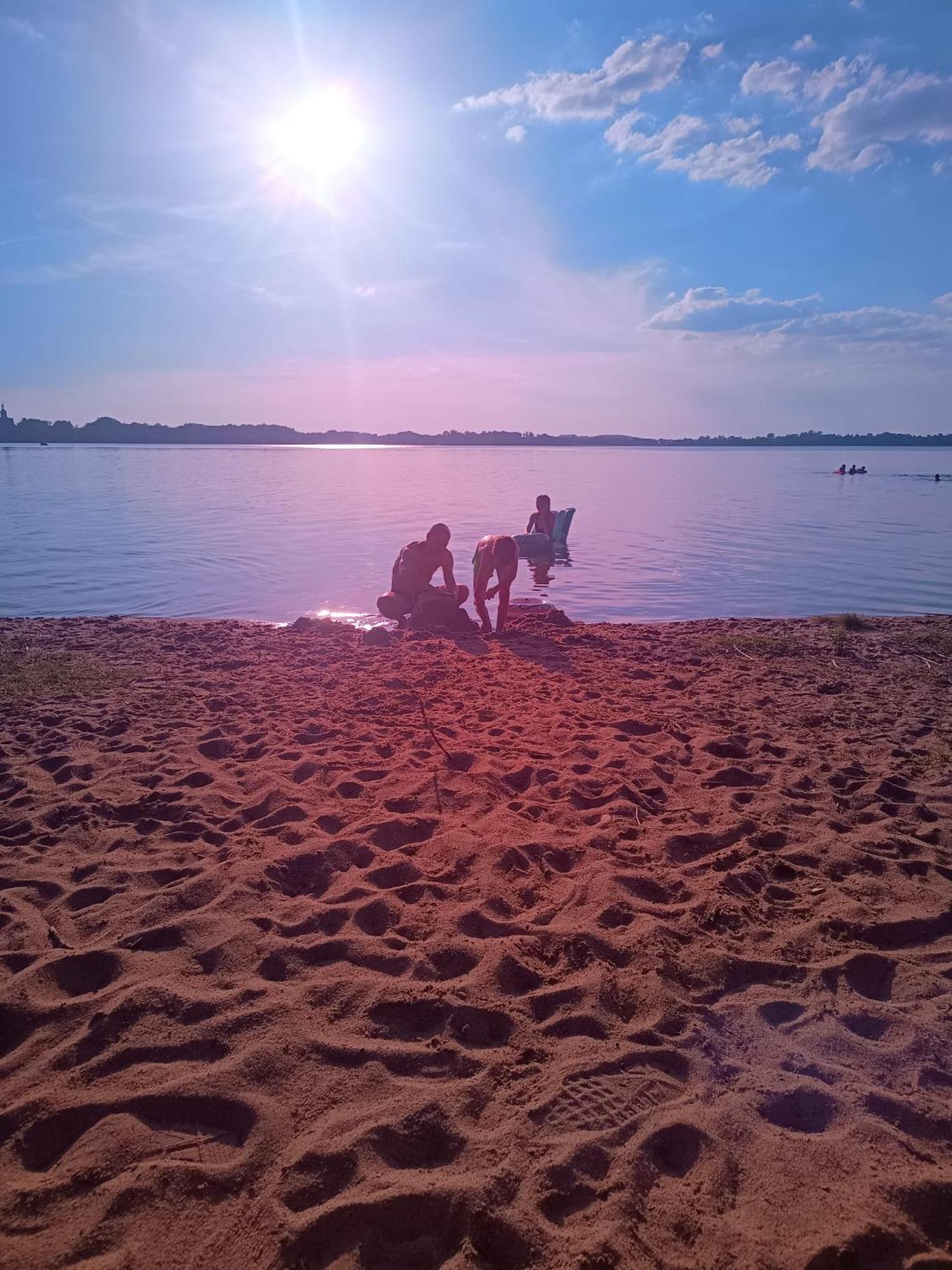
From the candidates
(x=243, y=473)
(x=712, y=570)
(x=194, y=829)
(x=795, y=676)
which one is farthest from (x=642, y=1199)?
(x=243, y=473)

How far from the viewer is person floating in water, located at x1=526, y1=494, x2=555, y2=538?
17.0 meters

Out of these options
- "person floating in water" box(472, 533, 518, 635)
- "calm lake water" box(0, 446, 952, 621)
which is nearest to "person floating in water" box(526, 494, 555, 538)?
"calm lake water" box(0, 446, 952, 621)

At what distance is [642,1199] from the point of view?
86.9 inches

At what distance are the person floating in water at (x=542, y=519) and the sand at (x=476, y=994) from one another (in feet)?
37.3

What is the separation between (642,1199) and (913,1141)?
948mm

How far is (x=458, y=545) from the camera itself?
18781mm

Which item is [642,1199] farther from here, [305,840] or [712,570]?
[712,570]

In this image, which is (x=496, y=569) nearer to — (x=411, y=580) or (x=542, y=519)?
(x=411, y=580)

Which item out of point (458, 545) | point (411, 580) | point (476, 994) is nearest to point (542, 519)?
point (458, 545)

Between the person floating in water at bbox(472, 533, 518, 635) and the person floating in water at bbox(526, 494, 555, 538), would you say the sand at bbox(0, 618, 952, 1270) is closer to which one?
the person floating in water at bbox(472, 533, 518, 635)

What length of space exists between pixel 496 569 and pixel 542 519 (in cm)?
770

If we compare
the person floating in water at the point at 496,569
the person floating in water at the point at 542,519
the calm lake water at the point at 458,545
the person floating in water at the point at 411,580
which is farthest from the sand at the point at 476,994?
the person floating in water at the point at 542,519

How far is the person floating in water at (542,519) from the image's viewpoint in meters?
17.0

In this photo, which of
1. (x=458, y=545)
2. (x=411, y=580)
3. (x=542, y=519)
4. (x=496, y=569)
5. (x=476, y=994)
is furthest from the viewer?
(x=458, y=545)
